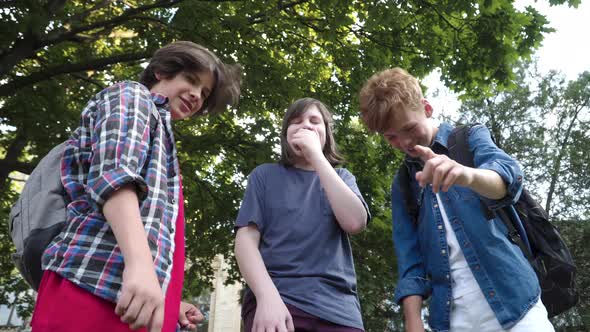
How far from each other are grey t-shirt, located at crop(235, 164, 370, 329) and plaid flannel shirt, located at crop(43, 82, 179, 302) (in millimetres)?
651

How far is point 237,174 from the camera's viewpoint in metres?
7.48

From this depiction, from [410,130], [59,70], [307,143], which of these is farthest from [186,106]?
[59,70]

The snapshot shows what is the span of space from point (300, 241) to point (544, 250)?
1.03 metres

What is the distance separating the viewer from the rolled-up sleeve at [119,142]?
50.7 inches

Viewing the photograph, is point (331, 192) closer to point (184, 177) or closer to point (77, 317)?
point (77, 317)

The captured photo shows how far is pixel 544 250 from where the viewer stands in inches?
79.0

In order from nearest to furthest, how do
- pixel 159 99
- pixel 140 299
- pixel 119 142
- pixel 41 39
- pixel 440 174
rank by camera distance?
pixel 140 299 → pixel 119 142 → pixel 440 174 → pixel 159 99 → pixel 41 39

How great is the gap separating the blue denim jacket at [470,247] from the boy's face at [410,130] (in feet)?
0.20

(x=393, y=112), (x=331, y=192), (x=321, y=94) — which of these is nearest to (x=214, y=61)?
(x=331, y=192)

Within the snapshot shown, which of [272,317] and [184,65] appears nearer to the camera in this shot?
[272,317]

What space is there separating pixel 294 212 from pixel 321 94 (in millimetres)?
4930

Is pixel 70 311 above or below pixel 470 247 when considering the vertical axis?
below

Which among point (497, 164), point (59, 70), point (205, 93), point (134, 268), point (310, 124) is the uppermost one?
point (59, 70)

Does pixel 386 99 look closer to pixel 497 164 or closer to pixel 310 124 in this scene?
pixel 310 124
